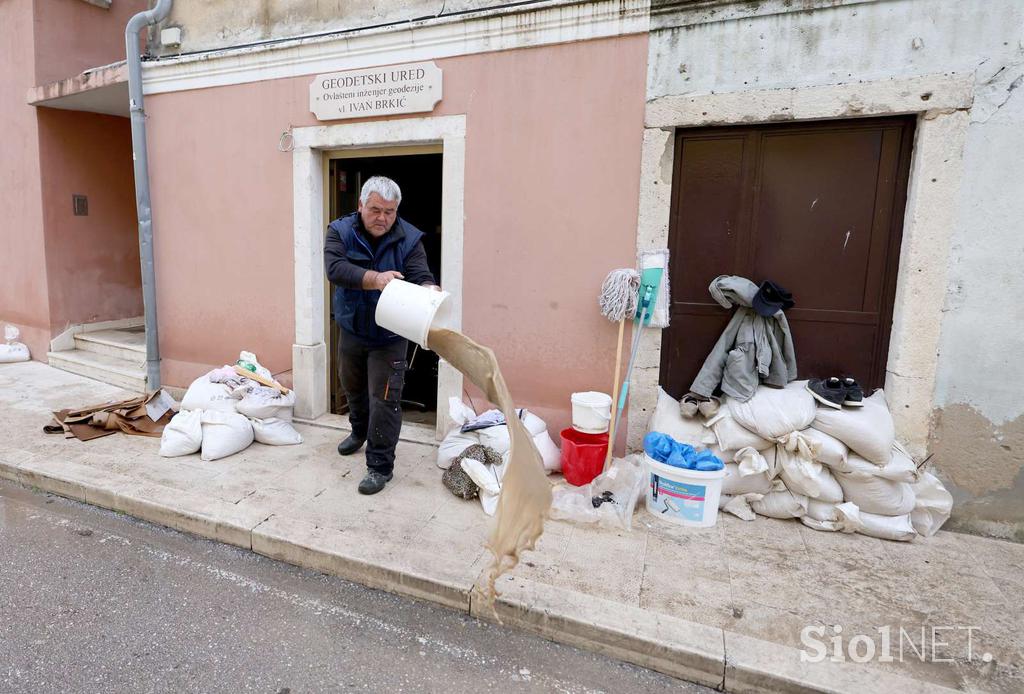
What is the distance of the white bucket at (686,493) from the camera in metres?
3.39

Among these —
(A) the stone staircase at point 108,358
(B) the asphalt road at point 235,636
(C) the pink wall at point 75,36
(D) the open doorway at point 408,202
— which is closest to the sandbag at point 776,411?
(B) the asphalt road at point 235,636

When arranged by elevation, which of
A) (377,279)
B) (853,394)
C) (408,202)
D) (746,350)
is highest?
(408,202)

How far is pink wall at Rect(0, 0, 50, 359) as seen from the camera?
665 centimetres

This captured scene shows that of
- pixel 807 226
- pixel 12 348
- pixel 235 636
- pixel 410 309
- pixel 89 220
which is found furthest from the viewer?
pixel 89 220

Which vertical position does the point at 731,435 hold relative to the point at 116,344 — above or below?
above

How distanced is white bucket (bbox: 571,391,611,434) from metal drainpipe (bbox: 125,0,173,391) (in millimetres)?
4417

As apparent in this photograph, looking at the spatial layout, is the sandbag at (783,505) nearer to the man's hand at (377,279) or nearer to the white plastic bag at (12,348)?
the man's hand at (377,279)

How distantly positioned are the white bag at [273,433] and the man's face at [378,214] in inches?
77.4

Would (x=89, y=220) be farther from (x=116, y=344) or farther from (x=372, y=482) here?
(x=372, y=482)

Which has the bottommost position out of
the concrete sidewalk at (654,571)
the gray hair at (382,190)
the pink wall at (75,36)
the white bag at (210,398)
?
the concrete sidewalk at (654,571)

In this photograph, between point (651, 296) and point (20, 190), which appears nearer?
point (651, 296)

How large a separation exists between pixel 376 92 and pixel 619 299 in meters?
2.55

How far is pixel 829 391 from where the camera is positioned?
3.48 metres

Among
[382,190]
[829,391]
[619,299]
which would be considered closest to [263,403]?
[382,190]
